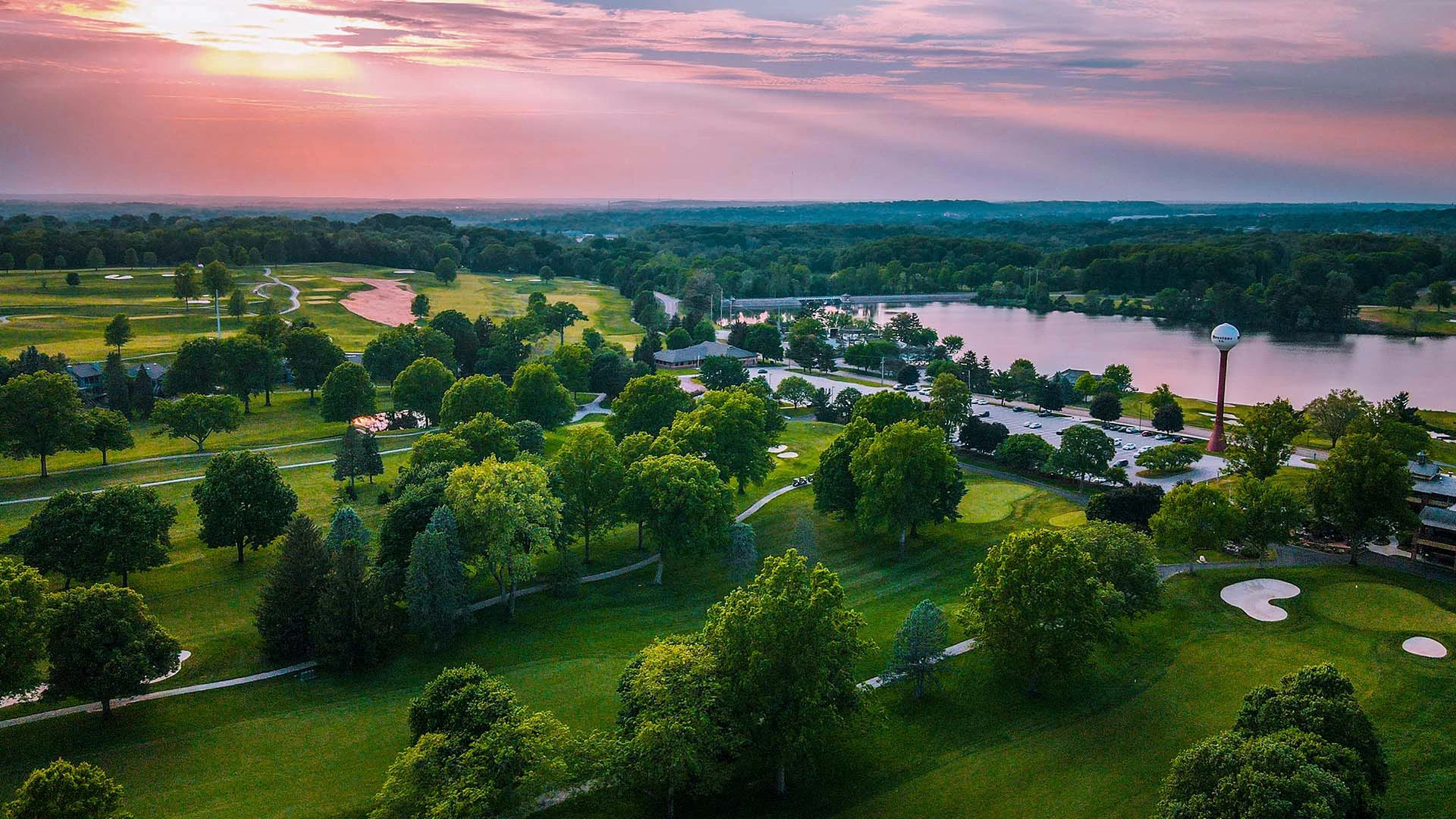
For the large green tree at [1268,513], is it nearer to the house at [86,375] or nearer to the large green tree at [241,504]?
the large green tree at [241,504]

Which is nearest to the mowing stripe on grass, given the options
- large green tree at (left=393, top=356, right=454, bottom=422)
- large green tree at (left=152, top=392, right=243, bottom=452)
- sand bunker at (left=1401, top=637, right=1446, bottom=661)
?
large green tree at (left=152, top=392, right=243, bottom=452)

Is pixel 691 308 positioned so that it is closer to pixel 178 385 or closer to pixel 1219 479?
pixel 178 385

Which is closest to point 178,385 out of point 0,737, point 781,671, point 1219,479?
point 0,737

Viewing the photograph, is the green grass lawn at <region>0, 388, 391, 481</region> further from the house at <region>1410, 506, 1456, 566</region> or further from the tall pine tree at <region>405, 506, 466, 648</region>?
the house at <region>1410, 506, 1456, 566</region>

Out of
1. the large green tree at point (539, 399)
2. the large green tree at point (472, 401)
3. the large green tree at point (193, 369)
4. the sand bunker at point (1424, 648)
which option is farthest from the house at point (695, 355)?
the sand bunker at point (1424, 648)

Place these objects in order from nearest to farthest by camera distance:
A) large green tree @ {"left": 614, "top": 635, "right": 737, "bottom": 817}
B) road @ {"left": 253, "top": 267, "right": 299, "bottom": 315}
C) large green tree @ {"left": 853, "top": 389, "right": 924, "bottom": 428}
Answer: large green tree @ {"left": 614, "top": 635, "right": 737, "bottom": 817}
large green tree @ {"left": 853, "top": 389, "right": 924, "bottom": 428}
road @ {"left": 253, "top": 267, "right": 299, "bottom": 315}

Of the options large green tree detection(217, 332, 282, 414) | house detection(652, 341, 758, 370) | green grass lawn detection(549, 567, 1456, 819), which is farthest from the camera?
house detection(652, 341, 758, 370)

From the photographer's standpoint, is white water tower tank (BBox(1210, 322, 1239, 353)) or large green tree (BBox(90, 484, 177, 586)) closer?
large green tree (BBox(90, 484, 177, 586))
